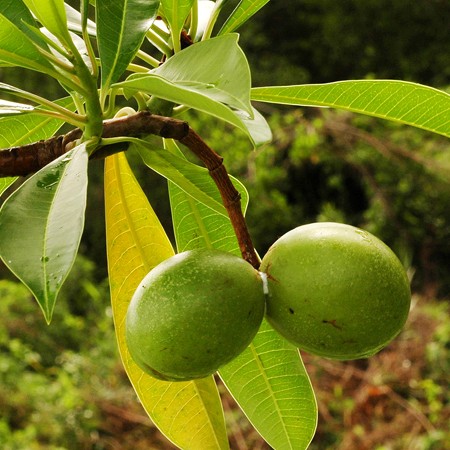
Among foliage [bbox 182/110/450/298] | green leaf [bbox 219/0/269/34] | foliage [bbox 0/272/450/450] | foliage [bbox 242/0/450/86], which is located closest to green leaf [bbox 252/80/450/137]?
green leaf [bbox 219/0/269/34]

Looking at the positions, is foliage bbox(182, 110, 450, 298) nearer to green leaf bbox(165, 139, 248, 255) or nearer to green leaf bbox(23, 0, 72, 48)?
green leaf bbox(165, 139, 248, 255)

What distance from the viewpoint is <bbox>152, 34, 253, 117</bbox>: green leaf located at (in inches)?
15.7

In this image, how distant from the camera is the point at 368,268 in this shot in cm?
51

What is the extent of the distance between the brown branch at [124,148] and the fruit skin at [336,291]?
5 centimetres

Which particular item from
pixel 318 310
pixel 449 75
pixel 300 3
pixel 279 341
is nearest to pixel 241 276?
pixel 318 310

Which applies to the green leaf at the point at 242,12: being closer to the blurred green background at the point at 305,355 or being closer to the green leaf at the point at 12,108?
the green leaf at the point at 12,108

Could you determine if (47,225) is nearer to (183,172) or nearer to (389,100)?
(183,172)

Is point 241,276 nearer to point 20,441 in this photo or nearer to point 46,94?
point 20,441

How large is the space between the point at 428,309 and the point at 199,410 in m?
2.57

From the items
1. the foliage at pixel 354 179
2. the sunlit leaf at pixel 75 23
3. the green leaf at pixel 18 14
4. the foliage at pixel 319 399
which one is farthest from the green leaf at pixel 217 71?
the foliage at pixel 354 179

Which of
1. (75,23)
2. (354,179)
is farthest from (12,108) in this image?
(354,179)

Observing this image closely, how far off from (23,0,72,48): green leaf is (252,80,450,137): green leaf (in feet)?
0.60

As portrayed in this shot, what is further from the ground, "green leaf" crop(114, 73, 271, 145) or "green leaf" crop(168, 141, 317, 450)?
"green leaf" crop(114, 73, 271, 145)

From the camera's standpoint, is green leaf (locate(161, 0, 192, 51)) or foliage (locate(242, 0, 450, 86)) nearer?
green leaf (locate(161, 0, 192, 51))
